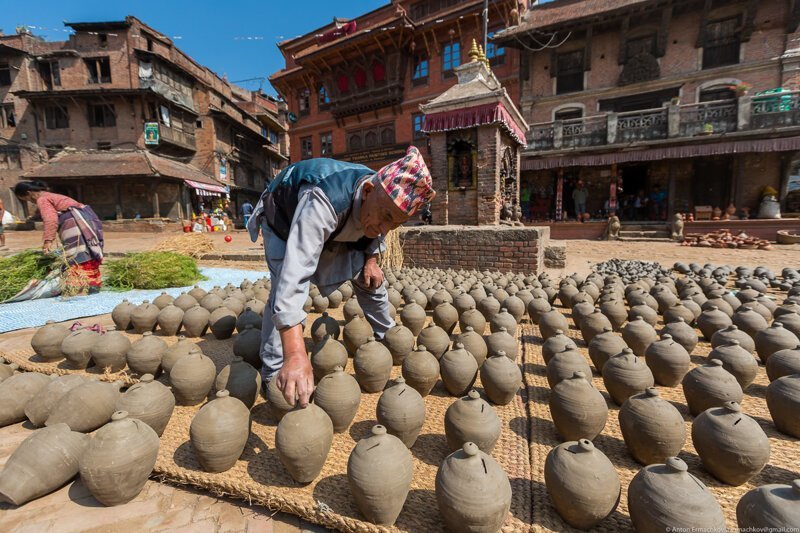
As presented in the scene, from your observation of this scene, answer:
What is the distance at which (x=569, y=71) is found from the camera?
52.5ft

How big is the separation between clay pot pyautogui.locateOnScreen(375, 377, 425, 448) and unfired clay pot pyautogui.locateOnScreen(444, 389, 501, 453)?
169 millimetres

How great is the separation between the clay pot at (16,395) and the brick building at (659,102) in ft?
52.2

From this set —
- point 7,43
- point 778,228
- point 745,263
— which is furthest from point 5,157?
point 778,228

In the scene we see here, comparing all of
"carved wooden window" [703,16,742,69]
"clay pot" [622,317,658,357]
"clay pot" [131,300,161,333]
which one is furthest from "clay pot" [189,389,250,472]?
"carved wooden window" [703,16,742,69]

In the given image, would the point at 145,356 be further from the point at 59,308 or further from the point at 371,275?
the point at 59,308

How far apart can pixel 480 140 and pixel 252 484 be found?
7.16 meters

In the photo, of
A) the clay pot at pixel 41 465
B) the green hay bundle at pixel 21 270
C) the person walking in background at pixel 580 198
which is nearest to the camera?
the clay pot at pixel 41 465

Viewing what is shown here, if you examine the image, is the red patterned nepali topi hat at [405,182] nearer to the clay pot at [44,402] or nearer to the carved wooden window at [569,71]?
the clay pot at [44,402]

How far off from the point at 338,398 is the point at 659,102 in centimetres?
1855

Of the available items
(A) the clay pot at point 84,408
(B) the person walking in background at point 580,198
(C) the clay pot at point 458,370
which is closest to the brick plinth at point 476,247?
(C) the clay pot at point 458,370

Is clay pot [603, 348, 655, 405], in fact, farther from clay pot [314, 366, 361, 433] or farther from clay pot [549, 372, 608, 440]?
clay pot [314, 366, 361, 433]

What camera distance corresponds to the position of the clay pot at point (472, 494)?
4.39ft

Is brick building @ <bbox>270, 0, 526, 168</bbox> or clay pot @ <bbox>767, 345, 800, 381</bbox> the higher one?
brick building @ <bbox>270, 0, 526, 168</bbox>

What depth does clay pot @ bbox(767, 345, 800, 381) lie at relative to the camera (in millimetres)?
2299
